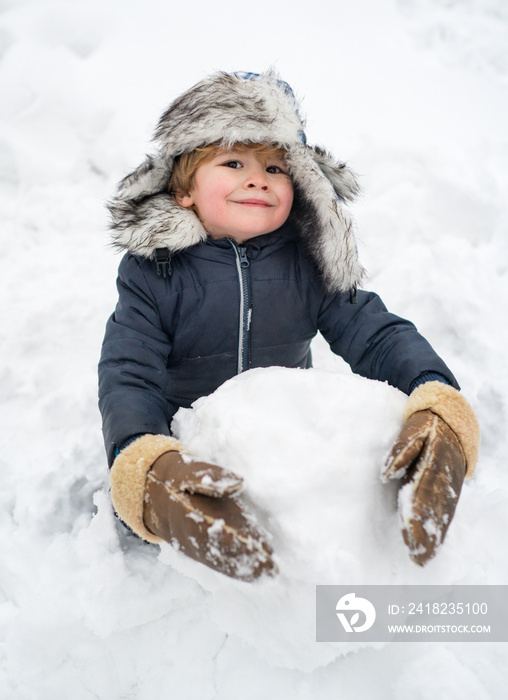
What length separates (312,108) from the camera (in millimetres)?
2830

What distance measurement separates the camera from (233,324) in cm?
131

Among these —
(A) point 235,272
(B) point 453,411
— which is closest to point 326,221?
(A) point 235,272

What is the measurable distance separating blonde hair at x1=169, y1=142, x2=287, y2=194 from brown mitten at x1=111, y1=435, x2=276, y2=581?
0.74 m

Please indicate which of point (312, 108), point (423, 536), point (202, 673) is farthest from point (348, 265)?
point (312, 108)

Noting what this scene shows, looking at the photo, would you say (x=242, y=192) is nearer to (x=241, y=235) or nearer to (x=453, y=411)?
(x=241, y=235)

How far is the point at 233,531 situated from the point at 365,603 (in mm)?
333

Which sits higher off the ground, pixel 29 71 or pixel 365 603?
pixel 29 71

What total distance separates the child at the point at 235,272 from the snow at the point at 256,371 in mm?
181

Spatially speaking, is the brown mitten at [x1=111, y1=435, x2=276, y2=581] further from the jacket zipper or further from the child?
the jacket zipper

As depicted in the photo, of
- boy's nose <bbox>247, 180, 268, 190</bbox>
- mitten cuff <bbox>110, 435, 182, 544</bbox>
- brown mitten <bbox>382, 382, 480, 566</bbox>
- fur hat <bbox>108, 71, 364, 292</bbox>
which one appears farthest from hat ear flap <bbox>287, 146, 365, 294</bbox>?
mitten cuff <bbox>110, 435, 182, 544</bbox>

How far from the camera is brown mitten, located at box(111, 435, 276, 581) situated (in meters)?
0.75

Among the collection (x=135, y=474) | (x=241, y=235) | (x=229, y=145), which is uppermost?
(x=229, y=145)

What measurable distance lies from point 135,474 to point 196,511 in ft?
0.55

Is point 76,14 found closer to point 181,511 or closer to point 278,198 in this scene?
point 278,198
